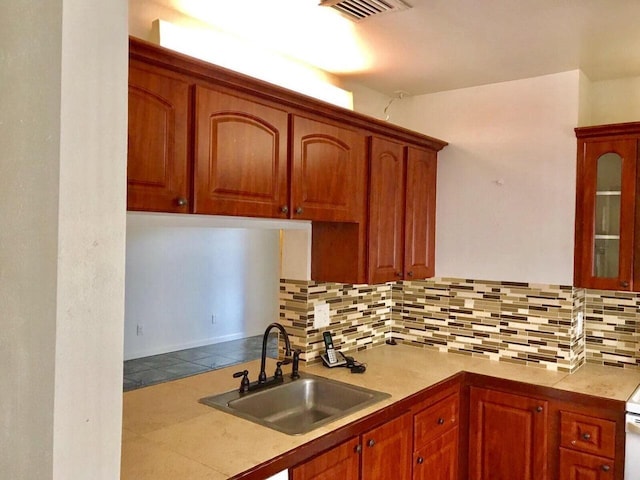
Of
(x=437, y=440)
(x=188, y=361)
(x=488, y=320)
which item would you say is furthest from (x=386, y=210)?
(x=188, y=361)

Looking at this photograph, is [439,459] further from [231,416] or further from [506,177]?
[506,177]

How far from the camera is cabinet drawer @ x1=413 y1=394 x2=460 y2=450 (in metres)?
2.38

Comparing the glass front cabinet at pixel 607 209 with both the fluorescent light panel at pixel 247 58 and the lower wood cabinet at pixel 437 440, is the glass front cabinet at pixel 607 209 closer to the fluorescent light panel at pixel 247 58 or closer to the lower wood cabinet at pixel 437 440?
the lower wood cabinet at pixel 437 440

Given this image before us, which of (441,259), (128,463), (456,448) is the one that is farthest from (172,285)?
(128,463)

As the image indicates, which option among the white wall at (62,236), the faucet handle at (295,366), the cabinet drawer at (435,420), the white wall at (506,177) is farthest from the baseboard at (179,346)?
the white wall at (62,236)

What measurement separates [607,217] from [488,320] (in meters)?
0.85

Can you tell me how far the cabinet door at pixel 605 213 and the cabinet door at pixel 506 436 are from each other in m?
0.73

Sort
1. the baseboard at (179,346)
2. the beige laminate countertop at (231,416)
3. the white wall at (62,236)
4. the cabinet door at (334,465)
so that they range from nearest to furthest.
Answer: the white wall at (62,236) → the beige laminate countertop at (231,416) → the cabinet door at (334,465) → the baseboard at (179,346)

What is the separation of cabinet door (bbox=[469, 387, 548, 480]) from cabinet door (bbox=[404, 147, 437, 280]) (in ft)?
2.53

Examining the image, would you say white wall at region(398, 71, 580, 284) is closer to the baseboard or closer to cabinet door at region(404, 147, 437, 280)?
cabinet door at region(404, 147, 437, 280)

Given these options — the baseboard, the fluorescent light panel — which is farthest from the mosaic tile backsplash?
the baseboard

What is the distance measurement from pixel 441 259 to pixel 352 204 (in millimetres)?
946

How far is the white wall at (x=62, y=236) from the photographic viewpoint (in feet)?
2.60

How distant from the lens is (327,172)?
7.86 feet
